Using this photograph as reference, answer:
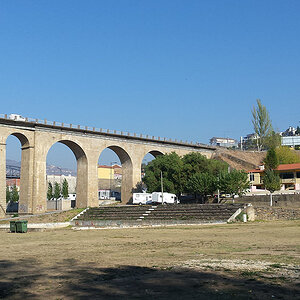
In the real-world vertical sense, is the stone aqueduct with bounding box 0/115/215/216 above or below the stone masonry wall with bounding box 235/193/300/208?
above

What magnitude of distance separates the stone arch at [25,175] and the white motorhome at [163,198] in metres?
16.9

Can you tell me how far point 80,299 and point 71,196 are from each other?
258 feet

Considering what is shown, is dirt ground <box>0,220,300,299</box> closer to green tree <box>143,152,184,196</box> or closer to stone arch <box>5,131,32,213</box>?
stone arch <box>5,131,32,213</box>

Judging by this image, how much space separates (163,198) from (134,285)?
48.1 m

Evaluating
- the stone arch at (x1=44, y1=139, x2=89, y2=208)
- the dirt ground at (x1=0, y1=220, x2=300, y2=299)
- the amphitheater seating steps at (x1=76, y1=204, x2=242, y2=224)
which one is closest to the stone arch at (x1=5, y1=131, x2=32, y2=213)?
the stone arch at (x1=44, y1=139, x2=89, y2=208)

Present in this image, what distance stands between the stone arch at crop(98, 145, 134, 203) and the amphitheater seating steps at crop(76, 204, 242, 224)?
1671 cm

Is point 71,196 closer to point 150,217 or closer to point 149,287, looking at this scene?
point 150,217

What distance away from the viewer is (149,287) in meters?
9.90

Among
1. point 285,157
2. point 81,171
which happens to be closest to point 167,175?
point 81,171

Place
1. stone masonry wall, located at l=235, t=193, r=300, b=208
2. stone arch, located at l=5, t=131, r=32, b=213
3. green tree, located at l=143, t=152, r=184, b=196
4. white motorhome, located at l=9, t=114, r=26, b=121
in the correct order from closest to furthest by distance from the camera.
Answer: stone masonry wall, located at l=235, t=193, r=300, b=208, white motorhome, located at l=9, t=114, r=26, b=121, stone arch, located at l=5, t=131, r=32, b=213, green tree, located at l=143, t=152, r=184, b=196

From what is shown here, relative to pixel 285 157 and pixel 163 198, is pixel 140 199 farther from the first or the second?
pixel 285 157

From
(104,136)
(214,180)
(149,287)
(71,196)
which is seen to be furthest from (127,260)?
Answer: (71,196)

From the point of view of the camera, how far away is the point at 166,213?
47.1m

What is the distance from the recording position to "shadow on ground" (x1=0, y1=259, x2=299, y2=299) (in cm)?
913
